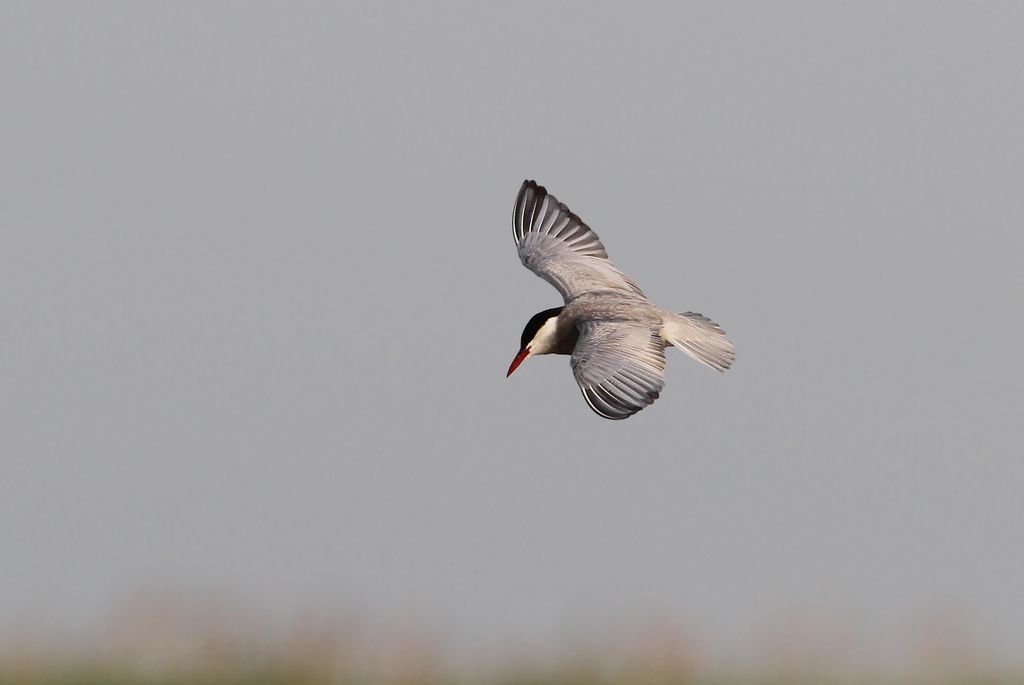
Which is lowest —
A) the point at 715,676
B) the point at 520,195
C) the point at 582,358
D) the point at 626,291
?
the point at 715,676

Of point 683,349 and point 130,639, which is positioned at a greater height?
point 683,349

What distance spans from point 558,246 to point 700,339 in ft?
7.92

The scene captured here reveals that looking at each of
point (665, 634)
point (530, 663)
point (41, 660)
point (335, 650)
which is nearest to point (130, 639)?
point (41, 660)

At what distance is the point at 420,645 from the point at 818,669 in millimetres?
2638

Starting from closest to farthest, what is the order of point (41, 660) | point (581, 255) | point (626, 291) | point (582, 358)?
point (582, 358) → point (41, 660) → point (626, 291) → point (581, 255)

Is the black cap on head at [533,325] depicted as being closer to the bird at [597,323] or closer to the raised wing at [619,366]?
the bird at [597,323]

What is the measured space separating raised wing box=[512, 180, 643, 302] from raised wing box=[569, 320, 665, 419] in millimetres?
1702

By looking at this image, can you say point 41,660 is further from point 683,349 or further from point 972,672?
point 972,672

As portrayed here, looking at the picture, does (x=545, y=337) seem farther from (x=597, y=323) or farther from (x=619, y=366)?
(x=619, y=366)

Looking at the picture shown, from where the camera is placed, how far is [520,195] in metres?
11.3

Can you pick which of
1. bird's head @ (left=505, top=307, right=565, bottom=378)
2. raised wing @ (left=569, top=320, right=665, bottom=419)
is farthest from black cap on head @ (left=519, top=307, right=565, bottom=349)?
raised wing @ (left=569, top=320, right=665, bottom=419)

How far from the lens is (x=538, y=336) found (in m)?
9.23

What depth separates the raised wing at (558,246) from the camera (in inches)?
410

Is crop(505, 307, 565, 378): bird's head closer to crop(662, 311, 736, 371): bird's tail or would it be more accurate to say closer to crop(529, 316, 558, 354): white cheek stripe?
crop(529, 316, 558, 354): white cheek stripe
